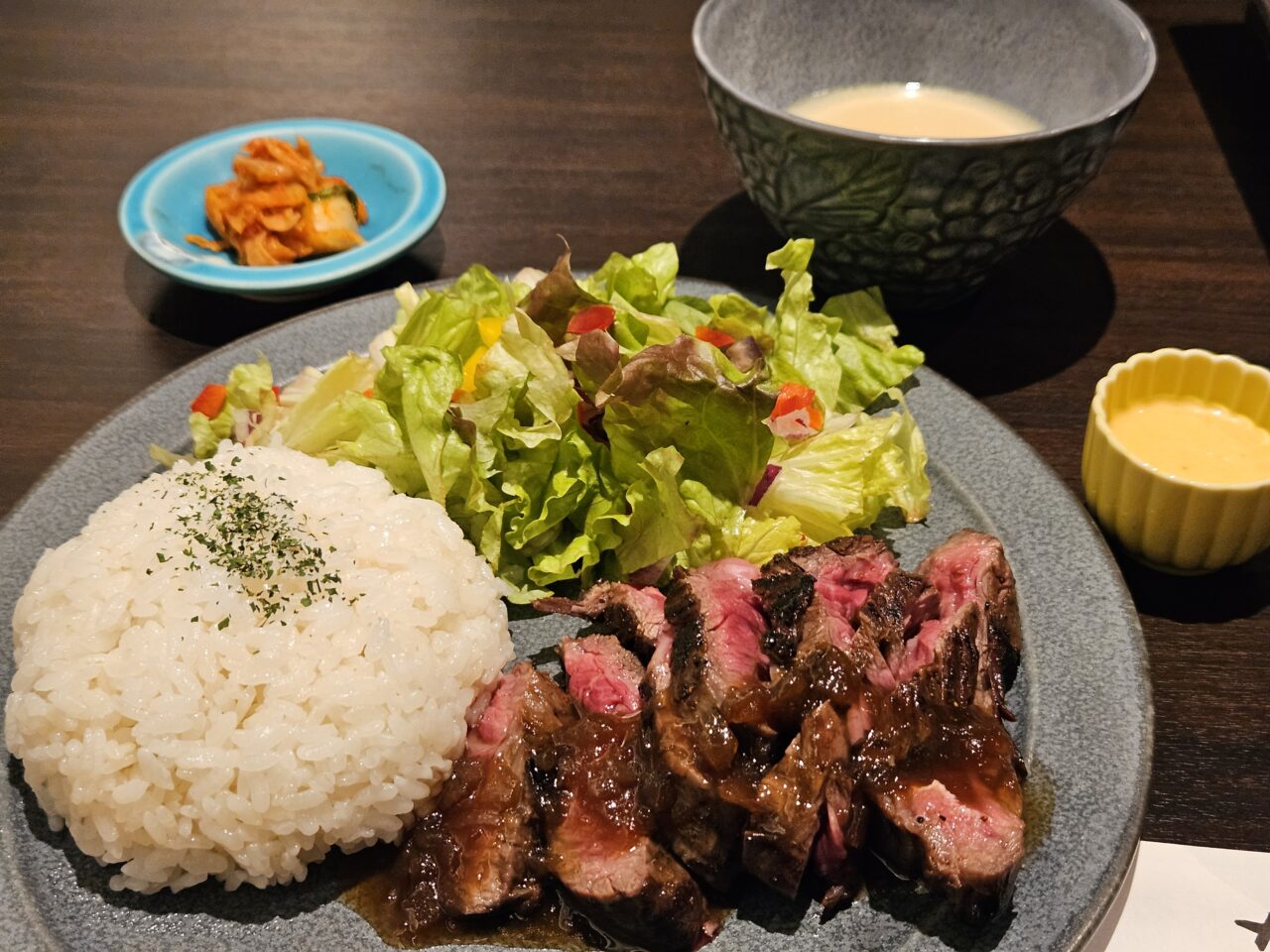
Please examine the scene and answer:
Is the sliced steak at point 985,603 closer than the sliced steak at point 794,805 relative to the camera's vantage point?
No

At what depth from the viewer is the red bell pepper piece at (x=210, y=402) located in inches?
119

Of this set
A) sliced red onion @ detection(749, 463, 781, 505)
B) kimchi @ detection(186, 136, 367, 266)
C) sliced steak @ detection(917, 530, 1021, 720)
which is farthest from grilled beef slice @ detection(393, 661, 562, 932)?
kimchi @ detection(186, 136, 367, 266)

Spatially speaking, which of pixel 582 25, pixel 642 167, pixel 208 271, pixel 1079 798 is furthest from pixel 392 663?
pixel 582 25

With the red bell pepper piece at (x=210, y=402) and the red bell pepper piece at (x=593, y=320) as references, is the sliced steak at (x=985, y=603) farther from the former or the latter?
the red bell pepper piece at (x=210, y=402)

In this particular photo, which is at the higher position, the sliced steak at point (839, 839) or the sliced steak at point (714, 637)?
the sliced steak at point (714, 637)

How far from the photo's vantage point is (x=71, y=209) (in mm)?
4297

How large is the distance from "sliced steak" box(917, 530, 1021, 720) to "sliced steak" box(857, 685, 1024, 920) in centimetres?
15

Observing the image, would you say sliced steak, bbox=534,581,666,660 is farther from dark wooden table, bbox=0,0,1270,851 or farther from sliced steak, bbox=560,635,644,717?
dark wooden table, bbox=0,0,1270,851

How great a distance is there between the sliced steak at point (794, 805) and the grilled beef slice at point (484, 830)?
0.49m

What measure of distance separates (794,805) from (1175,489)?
136 centimetres

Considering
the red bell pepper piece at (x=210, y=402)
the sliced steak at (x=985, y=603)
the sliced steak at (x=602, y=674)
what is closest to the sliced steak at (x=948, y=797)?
the sliced steak at (x=985, y=603)

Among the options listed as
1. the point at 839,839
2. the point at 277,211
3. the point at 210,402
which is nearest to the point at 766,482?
the point at 839,839

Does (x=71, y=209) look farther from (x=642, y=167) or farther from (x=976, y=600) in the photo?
(x=976, y=600)

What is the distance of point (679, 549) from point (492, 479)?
56 cm
